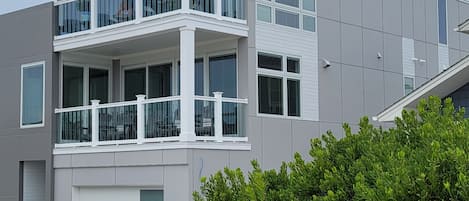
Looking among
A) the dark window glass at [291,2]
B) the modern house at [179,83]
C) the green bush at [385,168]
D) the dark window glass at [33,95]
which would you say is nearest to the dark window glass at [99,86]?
the modern house at [179,83]

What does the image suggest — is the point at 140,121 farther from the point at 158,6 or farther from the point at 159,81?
the point at 159,81

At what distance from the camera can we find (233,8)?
57.7ft

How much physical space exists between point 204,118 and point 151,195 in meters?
2.18

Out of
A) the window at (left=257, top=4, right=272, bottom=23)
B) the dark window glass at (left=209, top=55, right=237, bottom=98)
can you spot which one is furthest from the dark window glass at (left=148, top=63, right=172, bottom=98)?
the window at (left=257, top=4, right=272, bottom=23)

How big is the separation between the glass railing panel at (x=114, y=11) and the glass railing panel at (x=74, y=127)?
2.37 m

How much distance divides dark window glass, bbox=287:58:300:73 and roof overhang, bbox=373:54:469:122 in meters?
4.25

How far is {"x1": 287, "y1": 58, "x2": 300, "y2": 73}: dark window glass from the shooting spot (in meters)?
18.6

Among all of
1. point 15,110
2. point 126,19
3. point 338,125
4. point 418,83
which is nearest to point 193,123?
point 126,19

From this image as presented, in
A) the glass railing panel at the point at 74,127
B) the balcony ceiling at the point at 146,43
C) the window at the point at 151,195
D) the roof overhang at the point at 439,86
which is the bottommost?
the window at the point at 151,195

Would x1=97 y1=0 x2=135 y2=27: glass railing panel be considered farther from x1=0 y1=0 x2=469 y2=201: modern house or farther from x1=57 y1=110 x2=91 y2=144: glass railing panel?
x1=57 y1=110 x2=91 y2=144: glass railing panel

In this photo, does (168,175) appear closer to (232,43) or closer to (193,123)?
(193,123)

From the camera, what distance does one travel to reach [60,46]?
773 inches

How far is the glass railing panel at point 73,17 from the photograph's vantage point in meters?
19.4

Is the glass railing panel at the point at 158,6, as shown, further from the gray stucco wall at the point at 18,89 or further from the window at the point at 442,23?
the window at the point at 442,23
